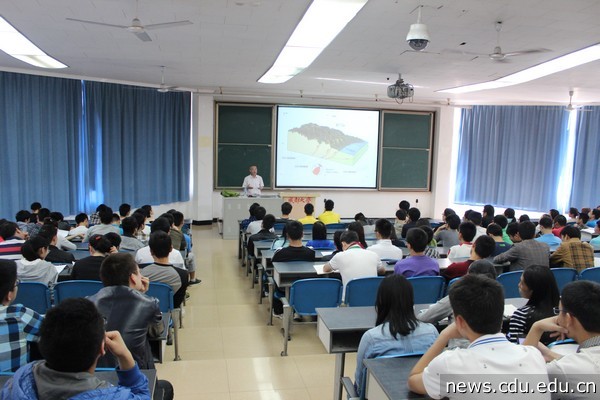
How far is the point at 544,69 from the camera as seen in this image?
7324 mm

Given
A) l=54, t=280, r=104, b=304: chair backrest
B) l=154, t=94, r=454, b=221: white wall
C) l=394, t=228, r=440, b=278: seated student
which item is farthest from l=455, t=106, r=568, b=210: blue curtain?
l=54, t=280, r=104, b=304: chair backrest

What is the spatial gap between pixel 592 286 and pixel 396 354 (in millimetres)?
905

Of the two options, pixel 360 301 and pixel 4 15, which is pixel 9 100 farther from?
pixel 360 301

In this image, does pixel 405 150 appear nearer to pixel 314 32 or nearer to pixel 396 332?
pixel 314 32

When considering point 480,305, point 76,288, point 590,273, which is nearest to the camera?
point 480,305

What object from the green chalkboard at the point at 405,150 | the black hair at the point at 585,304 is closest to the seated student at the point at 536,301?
the black hair at the point at 585,304

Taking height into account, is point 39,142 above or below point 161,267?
above

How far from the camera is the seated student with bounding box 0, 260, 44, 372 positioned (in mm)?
2162

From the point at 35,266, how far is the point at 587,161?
12.4 metres

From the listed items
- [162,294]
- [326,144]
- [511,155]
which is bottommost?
[162,294]

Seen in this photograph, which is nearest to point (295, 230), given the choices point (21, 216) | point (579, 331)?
point (579, 331)

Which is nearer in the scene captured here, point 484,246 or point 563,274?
point 484,246

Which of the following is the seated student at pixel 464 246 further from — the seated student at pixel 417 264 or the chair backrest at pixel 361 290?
the chair backrest at pixel 361 290

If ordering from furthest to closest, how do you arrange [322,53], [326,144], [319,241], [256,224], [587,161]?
[326,144]
[587,161]
[256,224]
[322,53]
[319,241]
